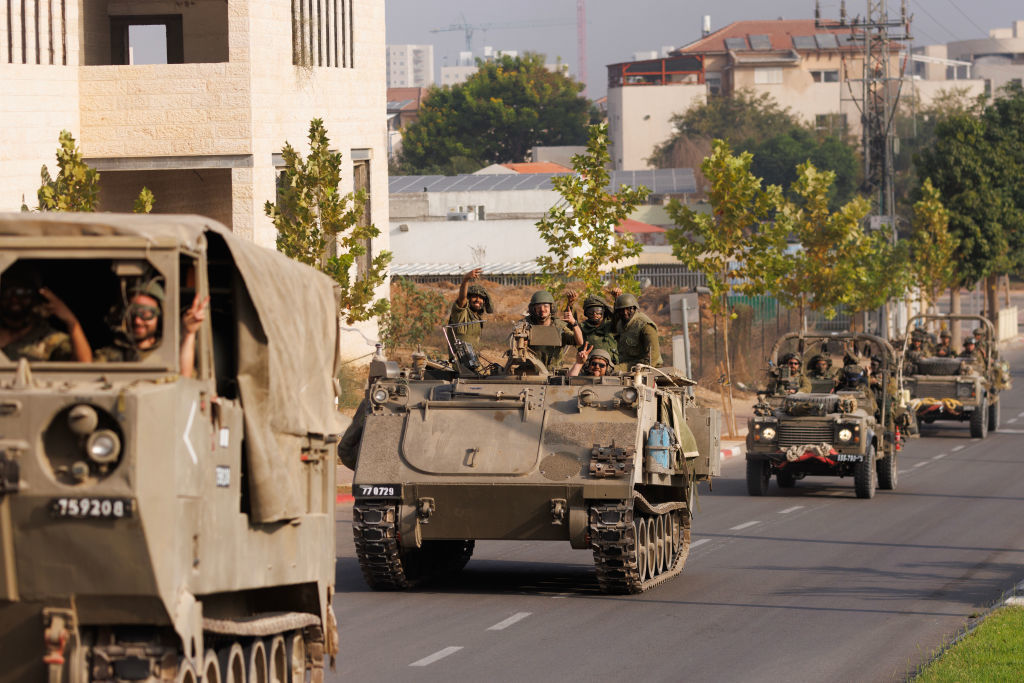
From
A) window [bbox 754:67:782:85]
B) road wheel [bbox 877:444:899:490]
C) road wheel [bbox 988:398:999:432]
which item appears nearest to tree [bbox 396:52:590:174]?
window [bbox 754:67:782:85]

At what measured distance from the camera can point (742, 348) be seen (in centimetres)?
4878

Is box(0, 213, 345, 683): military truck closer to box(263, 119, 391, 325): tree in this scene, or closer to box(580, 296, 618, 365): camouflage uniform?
box(580, 296, 618, 365): camouflage uniform

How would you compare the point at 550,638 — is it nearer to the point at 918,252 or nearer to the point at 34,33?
the point at 34,33

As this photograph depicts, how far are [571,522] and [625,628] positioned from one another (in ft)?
4.82

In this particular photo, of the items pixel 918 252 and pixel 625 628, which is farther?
pixel 918 252

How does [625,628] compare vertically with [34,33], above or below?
below

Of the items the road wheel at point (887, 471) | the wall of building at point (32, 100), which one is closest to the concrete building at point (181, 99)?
the wall of building at point (32, 100)

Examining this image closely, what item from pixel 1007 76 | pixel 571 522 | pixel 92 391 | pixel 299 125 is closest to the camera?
pixel 92 391

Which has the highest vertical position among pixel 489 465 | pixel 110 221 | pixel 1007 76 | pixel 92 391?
pixel 1007 76

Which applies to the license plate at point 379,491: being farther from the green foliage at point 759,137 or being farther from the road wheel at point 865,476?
the green foliage at point 759,137

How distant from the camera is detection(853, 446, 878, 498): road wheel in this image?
23.9m

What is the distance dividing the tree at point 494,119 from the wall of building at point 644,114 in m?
14.9

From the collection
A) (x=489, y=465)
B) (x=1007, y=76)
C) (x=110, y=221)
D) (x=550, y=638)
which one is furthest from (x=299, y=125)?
(x=1007, y=76)

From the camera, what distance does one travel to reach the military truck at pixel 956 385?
34.8 metres
